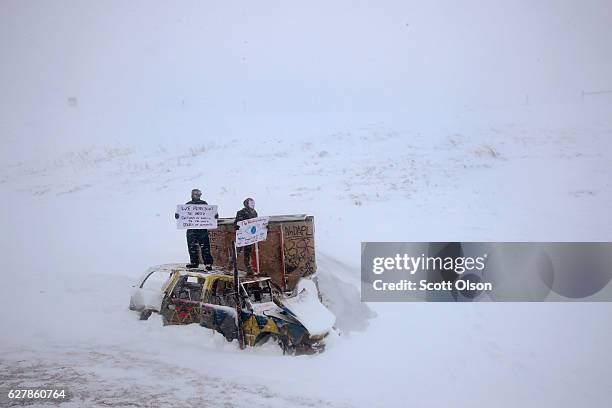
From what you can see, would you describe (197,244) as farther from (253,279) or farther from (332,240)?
(332,240)

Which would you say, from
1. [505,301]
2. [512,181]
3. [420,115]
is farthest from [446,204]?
[420,115]

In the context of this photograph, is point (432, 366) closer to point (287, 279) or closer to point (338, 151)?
point (287, 279)

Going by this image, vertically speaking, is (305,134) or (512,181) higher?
(305,134)

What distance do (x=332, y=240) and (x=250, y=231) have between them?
10.6 feet

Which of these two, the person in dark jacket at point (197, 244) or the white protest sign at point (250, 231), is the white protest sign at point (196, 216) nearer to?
the person in dark jacket at point (197, 244)

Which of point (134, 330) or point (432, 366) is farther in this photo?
point (134, 330)

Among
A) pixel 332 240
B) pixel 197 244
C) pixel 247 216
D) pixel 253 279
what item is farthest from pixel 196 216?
pixel 332 240

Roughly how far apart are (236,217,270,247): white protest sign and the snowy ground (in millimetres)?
1359

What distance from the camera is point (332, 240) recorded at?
30.2 ft

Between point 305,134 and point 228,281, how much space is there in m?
9.90

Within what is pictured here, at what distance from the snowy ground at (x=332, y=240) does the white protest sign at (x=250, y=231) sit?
4.46 ft

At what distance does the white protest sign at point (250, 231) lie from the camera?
20.0ft

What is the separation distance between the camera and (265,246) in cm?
728

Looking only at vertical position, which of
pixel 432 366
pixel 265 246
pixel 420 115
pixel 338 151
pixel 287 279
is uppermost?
pixel 420 115
